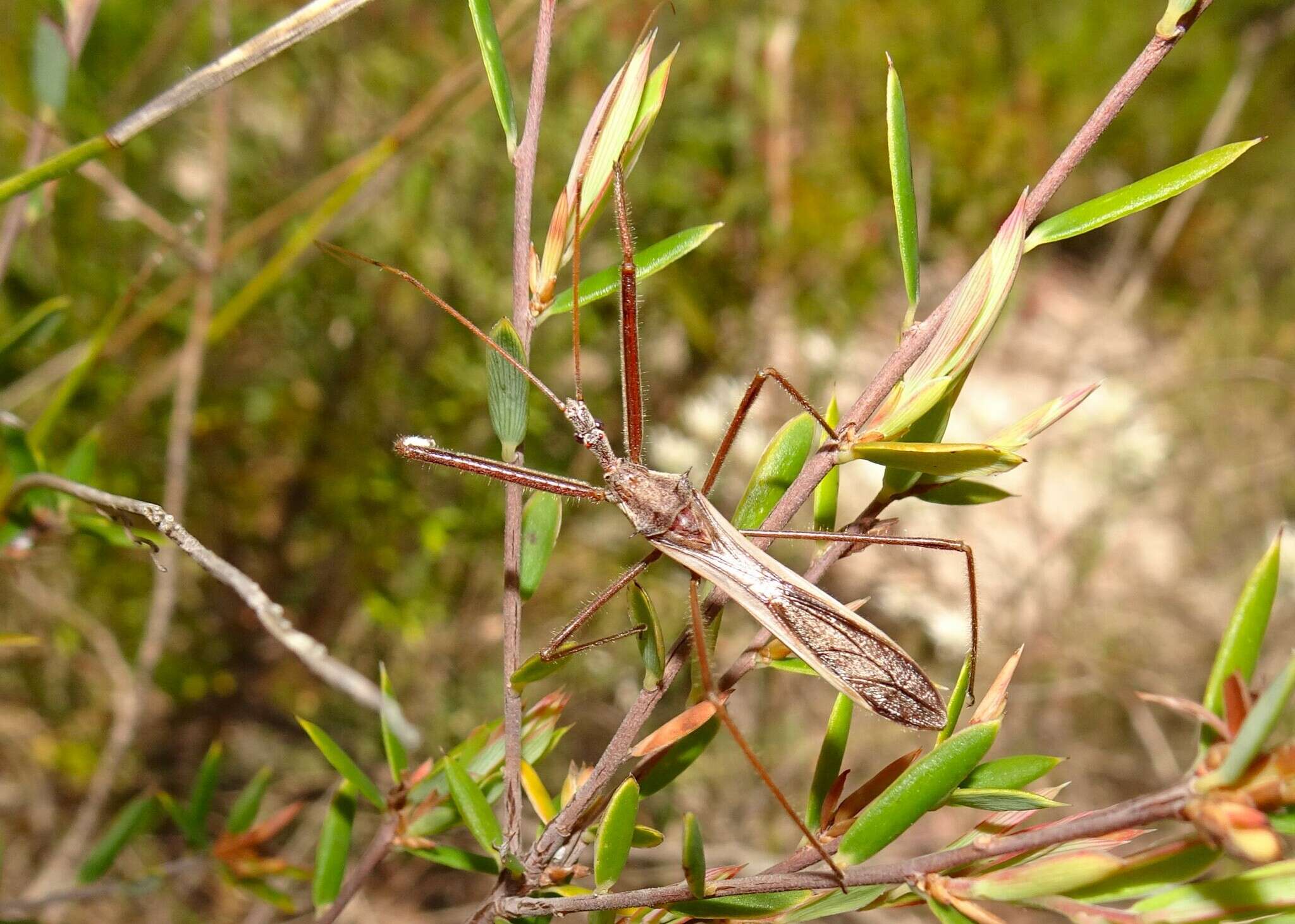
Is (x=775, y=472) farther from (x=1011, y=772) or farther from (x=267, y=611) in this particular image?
(x=267, y=611)

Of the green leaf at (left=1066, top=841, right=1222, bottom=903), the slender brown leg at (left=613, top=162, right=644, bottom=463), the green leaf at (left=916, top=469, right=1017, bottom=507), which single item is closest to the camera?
the green leaf at (left=1066, top=841, right=1222, bottom=903)

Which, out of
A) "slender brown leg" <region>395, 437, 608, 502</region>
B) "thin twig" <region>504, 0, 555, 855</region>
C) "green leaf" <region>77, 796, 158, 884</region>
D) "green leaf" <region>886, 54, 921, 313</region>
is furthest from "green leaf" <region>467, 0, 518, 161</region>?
"green leaf" <region>77, 796, 158, 884</region>

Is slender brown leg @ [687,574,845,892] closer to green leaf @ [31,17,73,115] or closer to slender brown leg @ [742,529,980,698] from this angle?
slender brown leg @ [742,529,980,698]

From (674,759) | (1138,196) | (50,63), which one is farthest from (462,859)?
(50,63)

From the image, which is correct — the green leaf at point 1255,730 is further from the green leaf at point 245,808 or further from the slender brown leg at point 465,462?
the green leaf at point 245,808

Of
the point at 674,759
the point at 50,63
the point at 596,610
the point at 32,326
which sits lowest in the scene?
the point at 674,759

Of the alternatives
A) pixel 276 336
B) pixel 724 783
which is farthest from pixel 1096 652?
pixel 276 336
